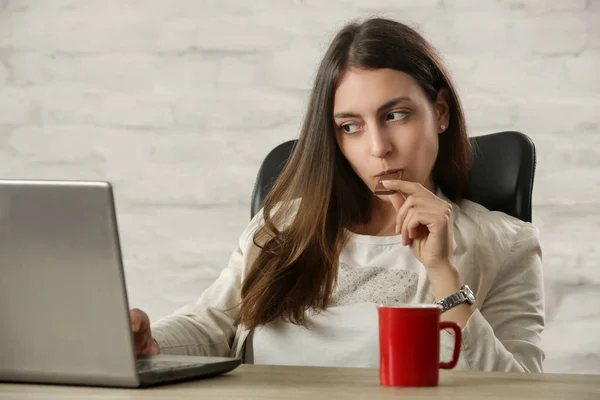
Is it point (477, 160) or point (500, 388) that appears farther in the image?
point (477, 160)

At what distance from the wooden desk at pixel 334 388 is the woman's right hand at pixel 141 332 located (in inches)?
7.9

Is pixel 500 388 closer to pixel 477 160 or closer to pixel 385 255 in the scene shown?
pixel 385 255

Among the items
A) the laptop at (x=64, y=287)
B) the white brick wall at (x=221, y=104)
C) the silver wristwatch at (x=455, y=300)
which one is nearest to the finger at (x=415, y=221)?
the silver wristwatch at (x=455, y=300)

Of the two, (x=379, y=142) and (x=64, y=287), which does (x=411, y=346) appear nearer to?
(x=64, y=287)

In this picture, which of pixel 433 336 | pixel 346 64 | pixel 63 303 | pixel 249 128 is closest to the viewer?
pixel 63 303

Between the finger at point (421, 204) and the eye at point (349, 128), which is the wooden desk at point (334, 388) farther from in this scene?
the eye at point (349, 128)

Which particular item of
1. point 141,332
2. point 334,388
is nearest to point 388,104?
point 141,332

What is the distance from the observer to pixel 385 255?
1697mm

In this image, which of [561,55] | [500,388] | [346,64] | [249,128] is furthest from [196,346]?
[561,55]

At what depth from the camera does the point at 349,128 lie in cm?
168

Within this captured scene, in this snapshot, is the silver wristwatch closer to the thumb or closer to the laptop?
the thumb

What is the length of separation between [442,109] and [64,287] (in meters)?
1.05

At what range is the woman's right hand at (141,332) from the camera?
1.24 meters

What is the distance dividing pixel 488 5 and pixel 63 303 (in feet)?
5.99
